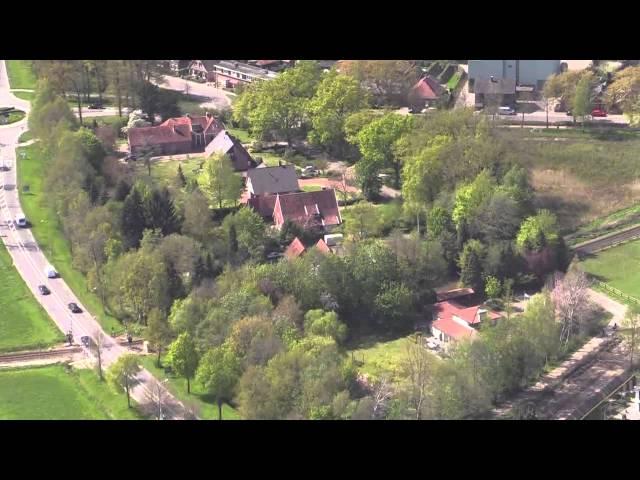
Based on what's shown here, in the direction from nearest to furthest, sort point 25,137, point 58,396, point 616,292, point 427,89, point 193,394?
point 193,394 → point 58,396 → point 616,292 → point 25,137 → point 427,89

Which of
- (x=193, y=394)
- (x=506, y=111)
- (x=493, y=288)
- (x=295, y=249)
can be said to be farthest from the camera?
(x=506, y=111)

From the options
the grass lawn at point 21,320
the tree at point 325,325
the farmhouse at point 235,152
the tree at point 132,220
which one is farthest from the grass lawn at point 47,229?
the farmhouse at point 235,152

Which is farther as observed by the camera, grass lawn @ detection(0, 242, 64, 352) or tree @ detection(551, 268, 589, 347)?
grass lawn @ detection(0, 242, 64, 352)

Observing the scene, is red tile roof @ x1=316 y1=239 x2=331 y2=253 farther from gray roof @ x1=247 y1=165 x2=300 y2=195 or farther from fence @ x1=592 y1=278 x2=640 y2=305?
fence @ x1=592 y1=278 x2=640 y2=305

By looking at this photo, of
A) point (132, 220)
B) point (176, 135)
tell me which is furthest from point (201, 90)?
point (132, 220)

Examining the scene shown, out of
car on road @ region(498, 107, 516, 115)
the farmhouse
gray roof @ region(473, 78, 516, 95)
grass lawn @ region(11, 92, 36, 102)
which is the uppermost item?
gray roof @ region(473, 78, 516, 95)

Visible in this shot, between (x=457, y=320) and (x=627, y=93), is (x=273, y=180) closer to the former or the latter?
(x=457, y=320)

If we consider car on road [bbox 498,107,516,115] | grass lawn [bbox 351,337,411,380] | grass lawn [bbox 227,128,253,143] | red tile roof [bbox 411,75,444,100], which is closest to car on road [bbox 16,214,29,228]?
grass lawn [bbox 227,128,253,143]
